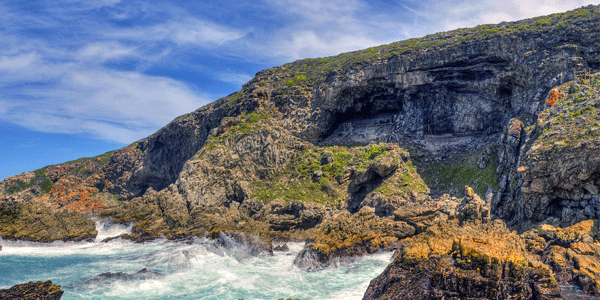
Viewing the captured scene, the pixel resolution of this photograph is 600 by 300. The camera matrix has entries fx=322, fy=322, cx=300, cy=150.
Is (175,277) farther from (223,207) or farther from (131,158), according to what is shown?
(131,158)

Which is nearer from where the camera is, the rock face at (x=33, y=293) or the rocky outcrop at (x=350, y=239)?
the rock face at (x=33, y=293)

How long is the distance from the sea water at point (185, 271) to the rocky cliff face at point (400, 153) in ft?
7.71

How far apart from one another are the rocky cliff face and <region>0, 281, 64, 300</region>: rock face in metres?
14.9

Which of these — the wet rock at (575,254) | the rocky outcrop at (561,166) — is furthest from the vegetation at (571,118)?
the wet rock at (575,254)

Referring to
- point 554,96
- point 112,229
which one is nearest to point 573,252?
point 554,96

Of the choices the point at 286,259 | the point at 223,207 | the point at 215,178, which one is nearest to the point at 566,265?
the point at 286,259

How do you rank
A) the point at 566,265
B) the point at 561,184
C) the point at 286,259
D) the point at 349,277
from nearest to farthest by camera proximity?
1. the point at 566,265
2. the point at 349,277
3. the point at 561,184
4. the point at 286,259

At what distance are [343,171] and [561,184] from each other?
72.0 ft

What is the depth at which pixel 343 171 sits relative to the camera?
4116 cm

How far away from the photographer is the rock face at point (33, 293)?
15698 millimetres

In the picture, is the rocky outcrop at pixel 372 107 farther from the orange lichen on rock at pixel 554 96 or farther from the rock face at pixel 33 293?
the rock face at pixel 33 293

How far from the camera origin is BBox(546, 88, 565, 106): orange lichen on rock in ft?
101

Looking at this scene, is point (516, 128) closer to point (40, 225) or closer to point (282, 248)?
point (282, 248)

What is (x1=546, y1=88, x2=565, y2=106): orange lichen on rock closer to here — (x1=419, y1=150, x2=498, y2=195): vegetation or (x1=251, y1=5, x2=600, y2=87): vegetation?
(x1=419, y1=150, x2=498, y2=195): vegetation
